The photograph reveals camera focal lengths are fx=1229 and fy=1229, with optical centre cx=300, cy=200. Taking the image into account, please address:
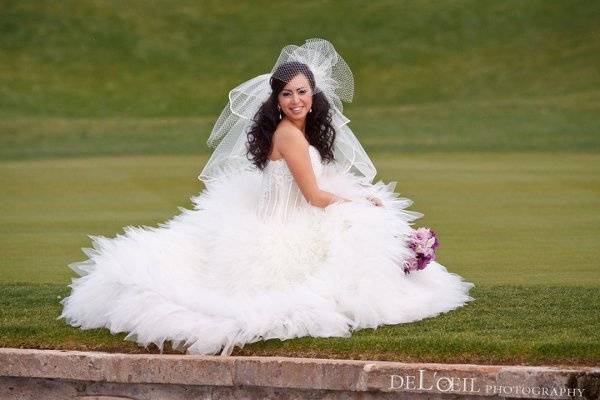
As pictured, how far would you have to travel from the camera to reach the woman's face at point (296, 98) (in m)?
6.63

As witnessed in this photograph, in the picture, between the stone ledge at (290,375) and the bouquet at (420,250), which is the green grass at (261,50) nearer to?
the bouquet at (420,250)

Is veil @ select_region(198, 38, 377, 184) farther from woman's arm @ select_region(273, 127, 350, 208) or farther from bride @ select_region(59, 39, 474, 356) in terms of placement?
woman's arm @ select_region(273, 127, 350, 208)

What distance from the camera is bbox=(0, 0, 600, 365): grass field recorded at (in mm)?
6457

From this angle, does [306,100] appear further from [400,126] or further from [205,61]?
[205,61]

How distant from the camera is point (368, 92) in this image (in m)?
23.4

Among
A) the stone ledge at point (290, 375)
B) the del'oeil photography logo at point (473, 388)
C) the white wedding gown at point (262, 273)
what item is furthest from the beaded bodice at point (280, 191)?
the del'oeil photography logo at point (473, 388)

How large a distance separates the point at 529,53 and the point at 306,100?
18.5 meters

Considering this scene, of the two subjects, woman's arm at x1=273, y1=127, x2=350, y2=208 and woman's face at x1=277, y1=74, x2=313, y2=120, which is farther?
woman's face at x1=277, y1=74, x2=313, y2=120

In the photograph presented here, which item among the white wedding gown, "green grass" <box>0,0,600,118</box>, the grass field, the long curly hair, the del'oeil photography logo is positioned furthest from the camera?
"green grass" <box>0,0,600,118</box>

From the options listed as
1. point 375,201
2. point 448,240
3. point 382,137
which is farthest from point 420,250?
point 382,137

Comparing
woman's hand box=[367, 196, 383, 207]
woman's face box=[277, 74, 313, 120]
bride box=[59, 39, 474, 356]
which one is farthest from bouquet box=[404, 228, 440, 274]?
woman's face box=[277, 74, 313, 120]

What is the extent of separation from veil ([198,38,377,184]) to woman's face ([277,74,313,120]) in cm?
13

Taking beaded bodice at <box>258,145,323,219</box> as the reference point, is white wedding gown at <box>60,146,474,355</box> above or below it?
below

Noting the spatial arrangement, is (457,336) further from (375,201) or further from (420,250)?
(375,201)
